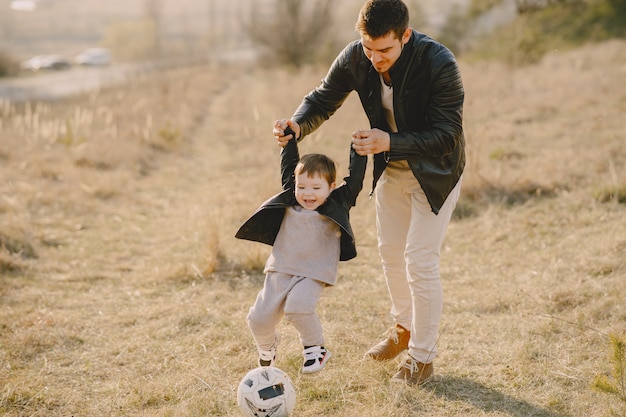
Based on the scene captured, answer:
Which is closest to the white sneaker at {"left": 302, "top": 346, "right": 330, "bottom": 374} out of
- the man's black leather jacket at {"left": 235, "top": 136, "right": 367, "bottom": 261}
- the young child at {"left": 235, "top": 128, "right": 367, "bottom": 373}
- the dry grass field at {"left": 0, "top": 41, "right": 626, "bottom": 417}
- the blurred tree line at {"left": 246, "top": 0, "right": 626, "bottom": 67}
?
the young child at {"left": 235, "top": 128, "right": 367, "bottom": 373}

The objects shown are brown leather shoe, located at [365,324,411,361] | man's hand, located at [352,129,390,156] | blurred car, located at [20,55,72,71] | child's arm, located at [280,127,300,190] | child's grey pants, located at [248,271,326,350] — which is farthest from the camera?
blurred car, located at [20,55,72,71]

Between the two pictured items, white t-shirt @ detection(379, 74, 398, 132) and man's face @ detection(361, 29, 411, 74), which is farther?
white t-shirt @ detection(379, 74, 398, 132)

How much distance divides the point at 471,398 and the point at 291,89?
1252 cm

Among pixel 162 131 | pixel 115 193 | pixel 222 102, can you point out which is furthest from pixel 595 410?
pixel 222 102

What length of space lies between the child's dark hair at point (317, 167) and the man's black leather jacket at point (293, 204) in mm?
101

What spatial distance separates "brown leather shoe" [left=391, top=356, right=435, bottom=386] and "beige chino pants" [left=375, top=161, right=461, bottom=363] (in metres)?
0.05

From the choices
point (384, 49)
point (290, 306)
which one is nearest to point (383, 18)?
point (384, 49)

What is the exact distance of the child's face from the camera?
3.35 metres

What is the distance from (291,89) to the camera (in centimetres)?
1538

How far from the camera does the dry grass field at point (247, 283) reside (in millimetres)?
3670

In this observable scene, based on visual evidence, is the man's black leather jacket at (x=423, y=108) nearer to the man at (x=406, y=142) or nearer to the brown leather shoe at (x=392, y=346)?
the man at (x=406, y=142)

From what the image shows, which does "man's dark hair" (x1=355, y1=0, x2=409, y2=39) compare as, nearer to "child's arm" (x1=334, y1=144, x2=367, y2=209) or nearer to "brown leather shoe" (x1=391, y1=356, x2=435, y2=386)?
"child's arm" (x1=334, y1=144, x2=367, y2=209)

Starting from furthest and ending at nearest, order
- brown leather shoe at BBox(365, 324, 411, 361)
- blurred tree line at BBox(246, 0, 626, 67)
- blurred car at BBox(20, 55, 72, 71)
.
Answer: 1. blurred car at BBox(20, 55, 72, 71)
2. blurred tree line at BBox(246, 0, 626, 67)
3. brown leather shoe at BBox(365, 324, 411, 361)

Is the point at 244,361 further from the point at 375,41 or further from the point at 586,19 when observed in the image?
the point at 586,19
